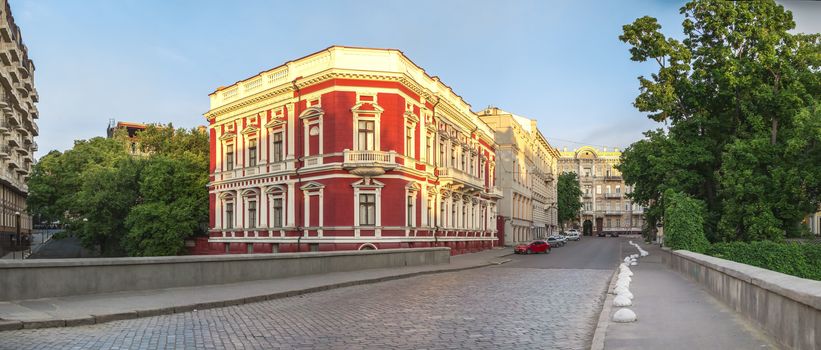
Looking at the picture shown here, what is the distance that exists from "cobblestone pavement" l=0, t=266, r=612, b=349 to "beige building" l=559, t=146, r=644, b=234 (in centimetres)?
11426

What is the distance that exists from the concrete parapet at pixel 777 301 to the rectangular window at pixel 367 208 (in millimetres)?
22942

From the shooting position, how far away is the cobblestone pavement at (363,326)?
9039 mm

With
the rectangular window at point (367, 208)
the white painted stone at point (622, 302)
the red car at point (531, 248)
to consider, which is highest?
the rectangular window at point (367, 208)

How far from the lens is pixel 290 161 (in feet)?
123

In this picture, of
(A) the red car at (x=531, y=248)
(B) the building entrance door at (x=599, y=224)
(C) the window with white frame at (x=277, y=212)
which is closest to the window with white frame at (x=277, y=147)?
(C) the window with white frame at (x=277, y=212)

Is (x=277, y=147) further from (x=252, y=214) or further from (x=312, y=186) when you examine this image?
(x=252, y=214)

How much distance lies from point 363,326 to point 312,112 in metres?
26.3

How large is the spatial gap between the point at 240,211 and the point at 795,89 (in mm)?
34028

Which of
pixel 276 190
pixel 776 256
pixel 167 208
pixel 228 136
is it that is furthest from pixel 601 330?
pixel 167 208

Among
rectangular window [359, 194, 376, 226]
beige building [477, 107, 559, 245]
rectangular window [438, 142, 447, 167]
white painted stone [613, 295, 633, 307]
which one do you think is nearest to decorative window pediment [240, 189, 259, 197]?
rectangular window [359, 194, 376, 226]

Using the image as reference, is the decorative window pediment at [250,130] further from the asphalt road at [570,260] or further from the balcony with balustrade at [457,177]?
the asphalt road at [570,260]

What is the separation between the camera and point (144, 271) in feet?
49.0

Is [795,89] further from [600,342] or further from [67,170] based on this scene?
[67,170]

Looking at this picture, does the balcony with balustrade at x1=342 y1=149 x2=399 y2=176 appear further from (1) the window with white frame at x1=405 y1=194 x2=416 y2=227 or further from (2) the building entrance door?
(2) the building entrance door
